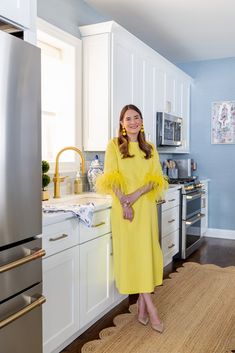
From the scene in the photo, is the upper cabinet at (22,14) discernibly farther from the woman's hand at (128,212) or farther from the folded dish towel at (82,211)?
the woman's hand at (128,212)

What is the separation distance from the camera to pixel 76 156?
348 centimetres

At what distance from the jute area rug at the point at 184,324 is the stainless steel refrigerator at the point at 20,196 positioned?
0.85 meters

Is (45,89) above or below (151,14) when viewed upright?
below

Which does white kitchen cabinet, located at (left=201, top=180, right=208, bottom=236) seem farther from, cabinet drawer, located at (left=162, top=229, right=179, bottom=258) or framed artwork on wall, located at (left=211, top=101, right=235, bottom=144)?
cabinet drawer, located at (left=162, top=229, right=179, bottom=258)

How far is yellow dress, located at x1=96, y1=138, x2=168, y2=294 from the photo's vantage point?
8.42 feet

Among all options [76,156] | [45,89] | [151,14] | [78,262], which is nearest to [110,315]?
[78,262]

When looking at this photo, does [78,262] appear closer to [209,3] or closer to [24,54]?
[24,54]

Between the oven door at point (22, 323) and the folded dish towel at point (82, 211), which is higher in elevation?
the folded dish towel at point (82, 211)

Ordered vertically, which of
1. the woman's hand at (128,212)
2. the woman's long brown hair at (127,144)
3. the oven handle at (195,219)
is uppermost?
the woman's long brown hair at (127,144)

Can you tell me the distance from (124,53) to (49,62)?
716 millimetres

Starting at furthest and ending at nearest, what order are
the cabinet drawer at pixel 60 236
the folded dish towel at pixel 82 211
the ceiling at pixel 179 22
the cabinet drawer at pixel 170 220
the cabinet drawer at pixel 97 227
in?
the cabinet drawer at pixel 170 220 < the ceiling at pixel 179 22 < the cabinet drawer at pixel 97 227 < the folded dish towel at pixel 82 211 < the cabinet drawer at pixel 60 236

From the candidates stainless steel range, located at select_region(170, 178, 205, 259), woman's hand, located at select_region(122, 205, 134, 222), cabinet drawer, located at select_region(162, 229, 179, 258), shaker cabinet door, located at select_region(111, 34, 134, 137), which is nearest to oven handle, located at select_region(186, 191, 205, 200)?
stainless steel range, located at select_region(170, 178, 205, 259)

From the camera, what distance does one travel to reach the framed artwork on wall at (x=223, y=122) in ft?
17.7

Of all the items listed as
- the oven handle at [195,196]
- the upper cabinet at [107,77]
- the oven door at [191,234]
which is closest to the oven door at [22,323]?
the upper cabinet at [107,77]
